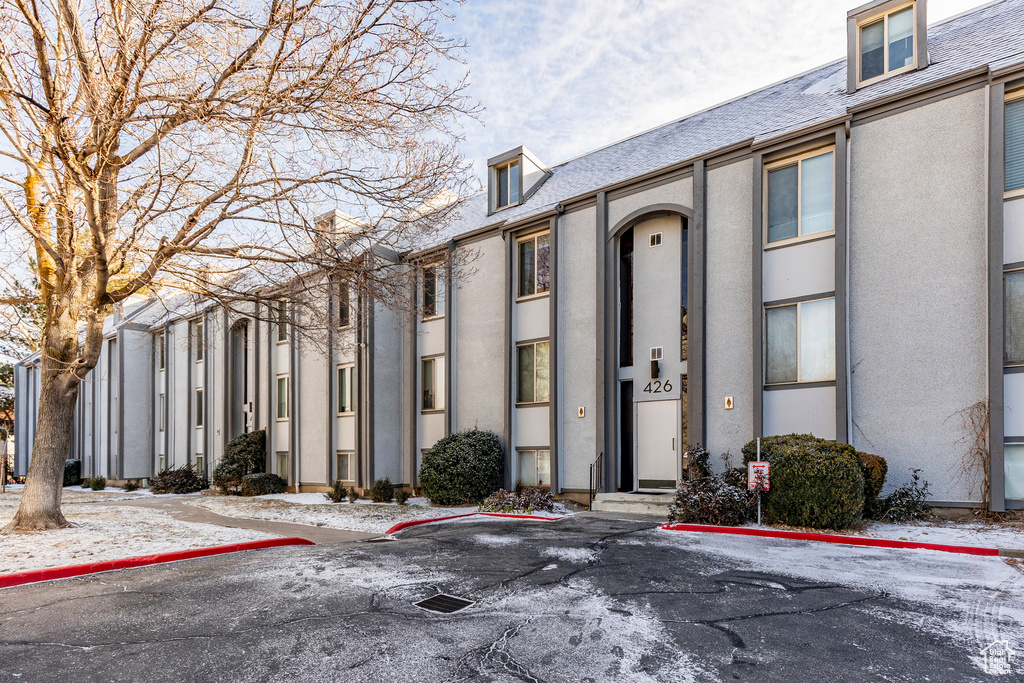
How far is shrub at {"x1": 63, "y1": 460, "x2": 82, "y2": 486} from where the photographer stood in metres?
33.7

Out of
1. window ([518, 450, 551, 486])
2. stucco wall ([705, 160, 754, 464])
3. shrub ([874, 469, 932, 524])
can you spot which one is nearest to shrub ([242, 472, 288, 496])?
window ([518, 450, 551, 486])

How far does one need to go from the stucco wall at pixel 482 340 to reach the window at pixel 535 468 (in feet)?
3.40

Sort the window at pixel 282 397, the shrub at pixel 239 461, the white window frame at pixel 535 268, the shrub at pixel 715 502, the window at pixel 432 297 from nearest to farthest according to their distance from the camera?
the shrub at pixel 715 502
the white window frame at pixel 535 268
the window at pixel 432 297
the shrub at pixel 239 461
the window at pixel 282 397

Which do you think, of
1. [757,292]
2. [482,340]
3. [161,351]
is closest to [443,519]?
[482,340]

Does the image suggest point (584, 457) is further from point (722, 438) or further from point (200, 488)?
point (200, 488)

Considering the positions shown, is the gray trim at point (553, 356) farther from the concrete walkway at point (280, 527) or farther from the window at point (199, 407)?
the window at point (199, 407)

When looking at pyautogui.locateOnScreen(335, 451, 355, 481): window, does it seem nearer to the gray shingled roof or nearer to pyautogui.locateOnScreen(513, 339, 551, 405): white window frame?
pyautogui.locateOnScreen(513, 339, 551, 405): white window frame

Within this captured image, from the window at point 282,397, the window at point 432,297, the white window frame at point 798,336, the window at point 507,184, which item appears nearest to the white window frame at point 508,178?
the window at point 507,184

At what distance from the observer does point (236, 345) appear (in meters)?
25.6

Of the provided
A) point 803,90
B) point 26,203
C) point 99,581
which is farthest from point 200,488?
point 803,90

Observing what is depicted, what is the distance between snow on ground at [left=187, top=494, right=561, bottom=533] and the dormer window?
1147cm

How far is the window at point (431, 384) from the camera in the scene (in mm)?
19078

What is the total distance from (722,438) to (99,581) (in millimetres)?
10834

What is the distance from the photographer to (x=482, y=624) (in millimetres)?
5852
